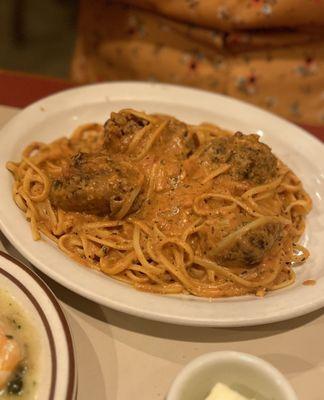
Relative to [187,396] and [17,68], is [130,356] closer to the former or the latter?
[187,396]

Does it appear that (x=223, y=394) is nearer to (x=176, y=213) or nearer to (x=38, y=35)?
(x=176, y=213)

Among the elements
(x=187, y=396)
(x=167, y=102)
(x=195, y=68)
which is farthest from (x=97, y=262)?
(x=195, y=68)

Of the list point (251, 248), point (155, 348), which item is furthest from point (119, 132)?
point (155, 348)

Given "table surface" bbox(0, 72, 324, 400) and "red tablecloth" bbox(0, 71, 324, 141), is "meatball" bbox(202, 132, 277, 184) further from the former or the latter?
"red tablecloth" bbox(0, 71, 324, 141)

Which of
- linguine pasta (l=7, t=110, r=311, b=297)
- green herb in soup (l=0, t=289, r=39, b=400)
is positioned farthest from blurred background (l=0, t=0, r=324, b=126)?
green herb in soup (l=0, t=289, r=39, b=400)

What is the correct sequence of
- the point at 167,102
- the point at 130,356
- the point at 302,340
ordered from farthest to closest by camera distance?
the point at 167,102 → the point at 302,340 → the point at 130,356

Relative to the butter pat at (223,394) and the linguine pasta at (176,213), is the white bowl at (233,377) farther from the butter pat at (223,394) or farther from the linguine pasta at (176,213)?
the linguine pasta at (176,213)
